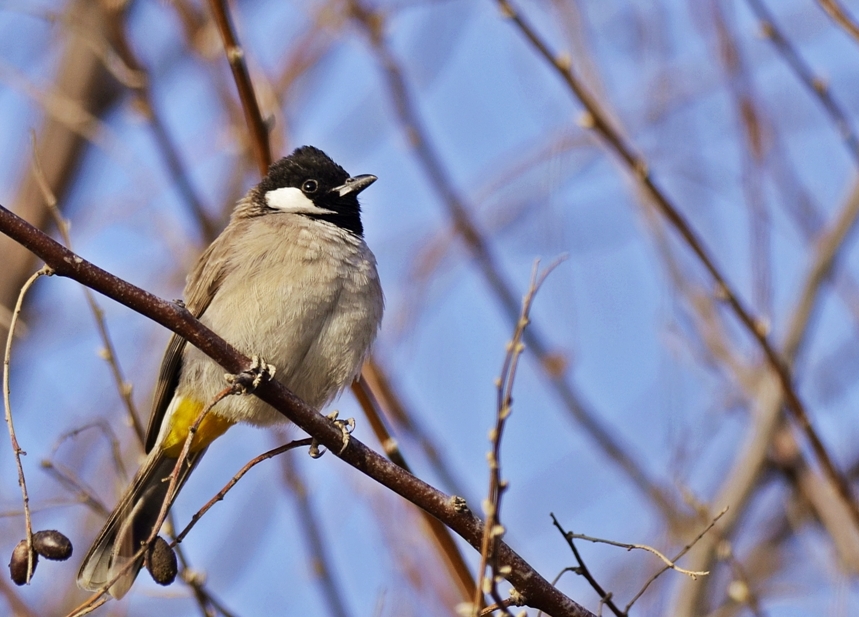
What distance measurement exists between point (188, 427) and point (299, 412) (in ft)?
4.33

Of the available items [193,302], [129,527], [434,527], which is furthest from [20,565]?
[193,302]

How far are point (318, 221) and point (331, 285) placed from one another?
1.64ft

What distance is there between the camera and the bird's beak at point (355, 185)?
464cm

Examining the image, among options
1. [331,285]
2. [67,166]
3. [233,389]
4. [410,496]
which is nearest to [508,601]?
[410,496]

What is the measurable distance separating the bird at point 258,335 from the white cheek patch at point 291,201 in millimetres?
215

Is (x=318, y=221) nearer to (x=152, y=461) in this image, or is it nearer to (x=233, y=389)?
(x=152, y=461)

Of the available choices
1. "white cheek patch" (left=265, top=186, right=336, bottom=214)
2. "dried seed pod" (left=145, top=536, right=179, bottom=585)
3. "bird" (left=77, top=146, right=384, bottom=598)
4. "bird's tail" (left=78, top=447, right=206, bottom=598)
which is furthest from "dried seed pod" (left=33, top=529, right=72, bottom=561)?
"white cheek patch" (left=265, top=186, right=336, bottom=214)

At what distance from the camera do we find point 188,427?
4078mm

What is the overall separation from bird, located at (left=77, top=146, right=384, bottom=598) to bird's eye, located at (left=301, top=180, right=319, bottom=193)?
1.19 ft

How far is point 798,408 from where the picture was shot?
3.41 m

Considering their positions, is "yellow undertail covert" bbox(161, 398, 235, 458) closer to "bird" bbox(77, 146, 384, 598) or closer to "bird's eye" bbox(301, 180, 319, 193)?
"bird" bbox(77, 146, 384, 598)

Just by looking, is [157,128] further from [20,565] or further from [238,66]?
[20,565]

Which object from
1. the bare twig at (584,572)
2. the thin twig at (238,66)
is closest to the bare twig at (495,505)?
the bare twig at (584,572)

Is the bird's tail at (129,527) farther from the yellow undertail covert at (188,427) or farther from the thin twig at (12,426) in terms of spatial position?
the thin twig at (12,426)
